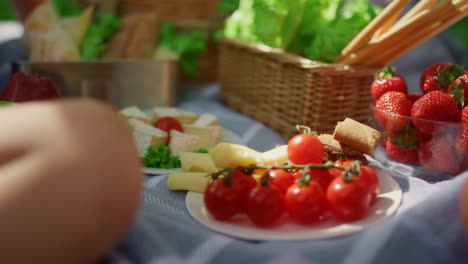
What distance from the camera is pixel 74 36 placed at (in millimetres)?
1755

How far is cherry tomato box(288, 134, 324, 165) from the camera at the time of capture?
849 millimetres

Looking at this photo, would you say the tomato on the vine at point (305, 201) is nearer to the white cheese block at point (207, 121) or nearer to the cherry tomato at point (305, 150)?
the cherry tomato at point (305, 150)

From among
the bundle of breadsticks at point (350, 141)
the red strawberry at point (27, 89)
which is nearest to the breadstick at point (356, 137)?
the bundle of breadsticks at point (350, 141)

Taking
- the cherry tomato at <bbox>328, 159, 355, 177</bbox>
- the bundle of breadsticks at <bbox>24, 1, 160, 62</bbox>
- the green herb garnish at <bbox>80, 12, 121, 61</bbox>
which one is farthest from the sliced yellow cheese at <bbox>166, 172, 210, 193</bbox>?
the green herb garnish at <bbox>80, 12, 121, 61</bbox>

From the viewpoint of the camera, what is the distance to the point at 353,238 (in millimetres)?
713

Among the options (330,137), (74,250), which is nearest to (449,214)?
(330,137)

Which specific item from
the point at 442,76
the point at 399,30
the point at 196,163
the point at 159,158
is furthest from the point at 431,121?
the point at 159,158

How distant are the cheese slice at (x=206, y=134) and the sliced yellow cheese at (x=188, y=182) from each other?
0.86 ft

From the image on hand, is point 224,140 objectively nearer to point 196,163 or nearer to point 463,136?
point 196,163

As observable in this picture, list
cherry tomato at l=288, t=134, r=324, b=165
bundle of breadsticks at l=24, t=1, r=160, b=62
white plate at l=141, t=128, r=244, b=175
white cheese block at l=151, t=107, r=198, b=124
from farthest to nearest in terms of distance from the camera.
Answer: bundle of breadsticks at l=24, t=1, r=160, b=62, white cheese block at l=151, t=107, r=198, b=124, white plate at l=141, t=128, r=244, b=175, cherry tomato at l=288, t=134, r=324, b=165

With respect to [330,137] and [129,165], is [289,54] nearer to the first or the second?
[330,137]

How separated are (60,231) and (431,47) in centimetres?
193

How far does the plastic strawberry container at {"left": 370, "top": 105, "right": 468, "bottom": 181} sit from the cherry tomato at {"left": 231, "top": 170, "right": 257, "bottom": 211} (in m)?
0.39

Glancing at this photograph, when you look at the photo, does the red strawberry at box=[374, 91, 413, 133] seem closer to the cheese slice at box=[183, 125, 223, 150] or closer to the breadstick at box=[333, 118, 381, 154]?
the breadstick at box=[333, 118, 381, 154]
